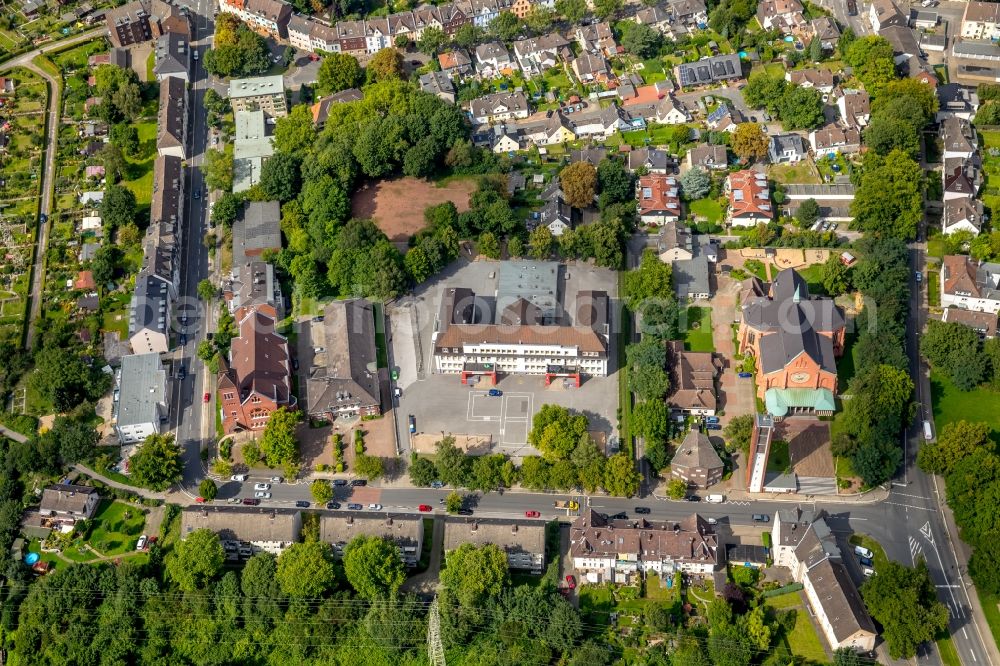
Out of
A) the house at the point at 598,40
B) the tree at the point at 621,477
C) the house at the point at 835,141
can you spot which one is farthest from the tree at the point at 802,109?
the tree at the point at 621,477

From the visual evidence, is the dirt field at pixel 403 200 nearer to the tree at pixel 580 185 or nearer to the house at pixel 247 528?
the tree at pixel 580 185

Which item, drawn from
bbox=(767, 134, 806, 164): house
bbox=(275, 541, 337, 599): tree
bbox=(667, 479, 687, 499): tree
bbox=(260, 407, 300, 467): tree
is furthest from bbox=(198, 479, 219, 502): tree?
bbox=(767, 134, 806, 164): house

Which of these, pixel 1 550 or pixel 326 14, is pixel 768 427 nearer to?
pixel 1 550

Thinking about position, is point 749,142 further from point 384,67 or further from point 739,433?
point 384,67

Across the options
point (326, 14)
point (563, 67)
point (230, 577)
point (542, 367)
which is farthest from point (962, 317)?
point (326, 14)

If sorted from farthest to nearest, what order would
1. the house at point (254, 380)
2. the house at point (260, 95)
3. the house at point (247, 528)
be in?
the house at point (260, 95) → the house at point (254, 380) → the house at point (247, 528)

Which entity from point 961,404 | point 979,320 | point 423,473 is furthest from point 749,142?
point 423,473

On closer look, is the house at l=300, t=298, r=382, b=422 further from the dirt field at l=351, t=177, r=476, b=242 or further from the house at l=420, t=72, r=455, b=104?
the house at l=420, t=72, r=455, b=104
